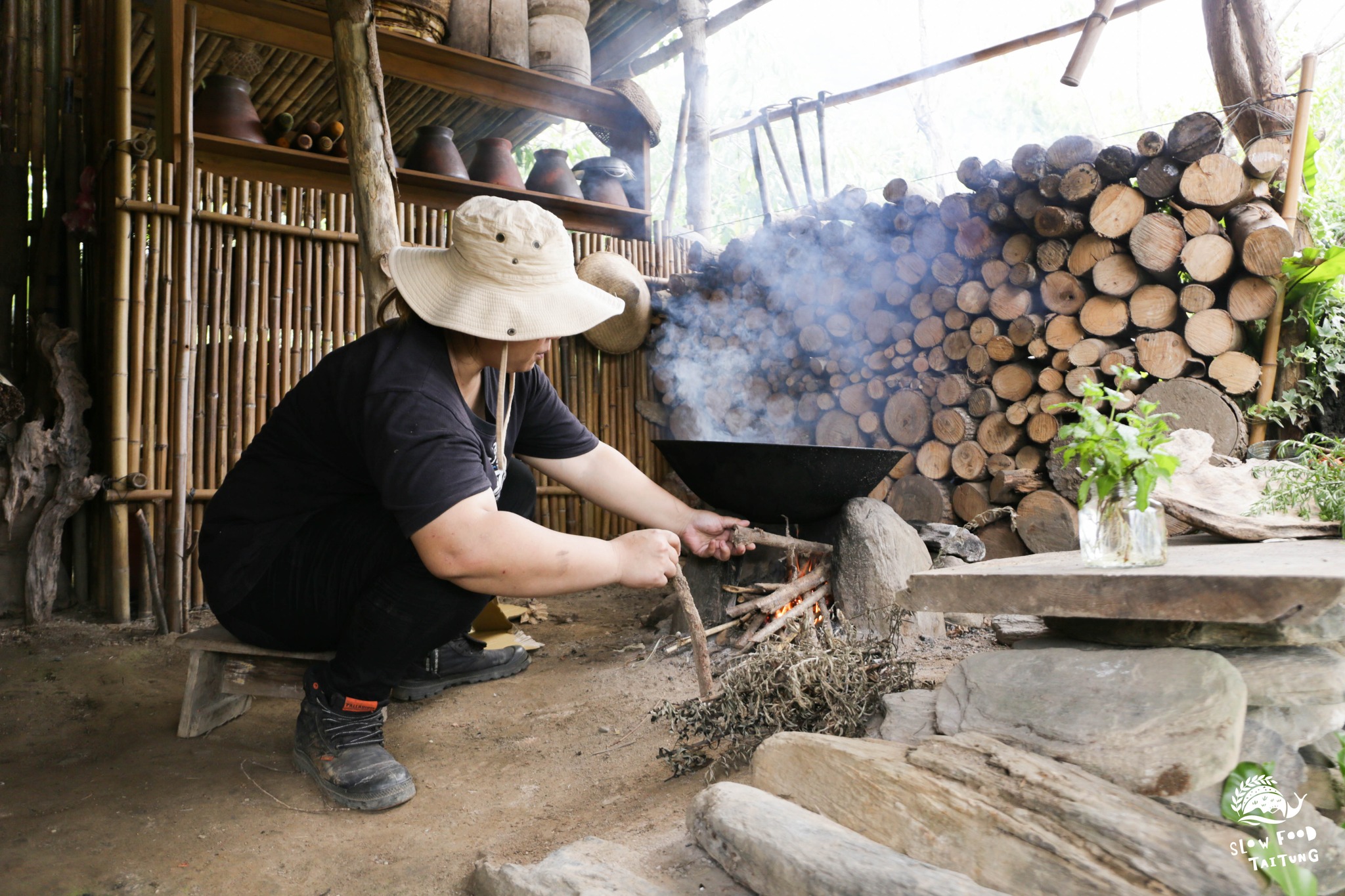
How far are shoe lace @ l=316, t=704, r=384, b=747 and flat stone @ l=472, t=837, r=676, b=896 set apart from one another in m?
0.65

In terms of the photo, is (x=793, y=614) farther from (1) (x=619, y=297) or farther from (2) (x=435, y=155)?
(2) (x=435, y=155)

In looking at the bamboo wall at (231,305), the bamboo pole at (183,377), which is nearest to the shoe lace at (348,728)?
the bamboo pole at (183,377)

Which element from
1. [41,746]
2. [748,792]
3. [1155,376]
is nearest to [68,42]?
[41,746]

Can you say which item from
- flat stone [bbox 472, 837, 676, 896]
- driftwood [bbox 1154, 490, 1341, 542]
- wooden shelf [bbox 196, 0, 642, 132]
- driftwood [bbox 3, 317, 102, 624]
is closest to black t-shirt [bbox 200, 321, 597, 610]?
flat stone [bbox 472, 837, 676, 896]

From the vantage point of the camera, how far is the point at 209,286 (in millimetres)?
4059

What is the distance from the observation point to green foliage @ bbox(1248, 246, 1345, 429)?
10.3 ft

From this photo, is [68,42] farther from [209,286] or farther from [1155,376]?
[1155,376]

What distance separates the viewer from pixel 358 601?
2.02 metres

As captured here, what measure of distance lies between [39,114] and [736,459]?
3959mm

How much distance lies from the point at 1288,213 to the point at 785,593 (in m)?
2.47

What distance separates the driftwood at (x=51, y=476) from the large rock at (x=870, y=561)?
322 centimetres

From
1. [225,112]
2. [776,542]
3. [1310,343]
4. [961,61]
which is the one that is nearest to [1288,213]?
[1310,343]

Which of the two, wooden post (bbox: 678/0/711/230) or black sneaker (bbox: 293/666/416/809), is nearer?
black sneaker (bbox: 293/666/416/809)

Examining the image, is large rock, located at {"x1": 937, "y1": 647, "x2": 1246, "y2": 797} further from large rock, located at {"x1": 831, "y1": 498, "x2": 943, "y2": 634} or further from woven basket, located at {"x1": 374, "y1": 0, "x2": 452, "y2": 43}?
woven basket, located at {"x1": 374, "y1": 0, "x2": 452, "y2": 43}
